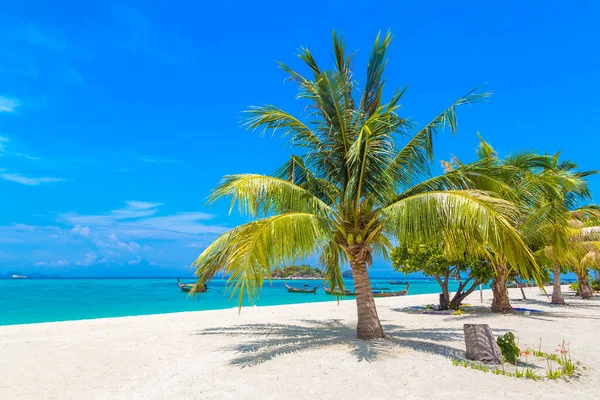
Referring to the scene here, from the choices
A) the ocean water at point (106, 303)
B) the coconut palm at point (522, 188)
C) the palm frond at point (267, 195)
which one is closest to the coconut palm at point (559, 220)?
the coconut palm at point (522, 188)

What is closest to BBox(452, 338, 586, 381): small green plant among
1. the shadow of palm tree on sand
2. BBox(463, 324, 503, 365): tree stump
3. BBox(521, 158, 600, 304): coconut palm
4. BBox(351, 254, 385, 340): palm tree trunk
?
BBox(463, 324, 503, 365): tree stump

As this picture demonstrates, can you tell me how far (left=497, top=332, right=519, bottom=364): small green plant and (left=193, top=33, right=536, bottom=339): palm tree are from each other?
1.25 metres

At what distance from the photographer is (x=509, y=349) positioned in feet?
21.4

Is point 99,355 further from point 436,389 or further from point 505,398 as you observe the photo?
point 505,398

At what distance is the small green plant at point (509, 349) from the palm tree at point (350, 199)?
49.2 inches

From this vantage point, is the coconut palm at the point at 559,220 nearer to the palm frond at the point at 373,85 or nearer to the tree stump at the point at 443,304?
the tree stump at the point at 443,304

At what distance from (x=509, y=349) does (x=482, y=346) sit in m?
→ 0.50

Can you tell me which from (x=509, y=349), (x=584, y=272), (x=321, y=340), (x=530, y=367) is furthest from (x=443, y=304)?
(x=584, y=272)

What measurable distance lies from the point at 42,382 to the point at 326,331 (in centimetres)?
595

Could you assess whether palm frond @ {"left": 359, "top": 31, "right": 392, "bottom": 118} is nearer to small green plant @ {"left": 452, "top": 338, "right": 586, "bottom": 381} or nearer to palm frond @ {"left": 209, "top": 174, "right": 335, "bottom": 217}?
palm frond @ {"left": 209, "top": 174, "right": 335, "bottom": 217}

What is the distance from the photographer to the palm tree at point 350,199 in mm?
6348

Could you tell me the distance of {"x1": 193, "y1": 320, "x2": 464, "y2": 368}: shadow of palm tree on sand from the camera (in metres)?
7.07

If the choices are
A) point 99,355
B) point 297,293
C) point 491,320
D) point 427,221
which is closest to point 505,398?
point 427,221

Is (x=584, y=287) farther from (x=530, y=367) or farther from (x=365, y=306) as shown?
(x=365, y=306)
